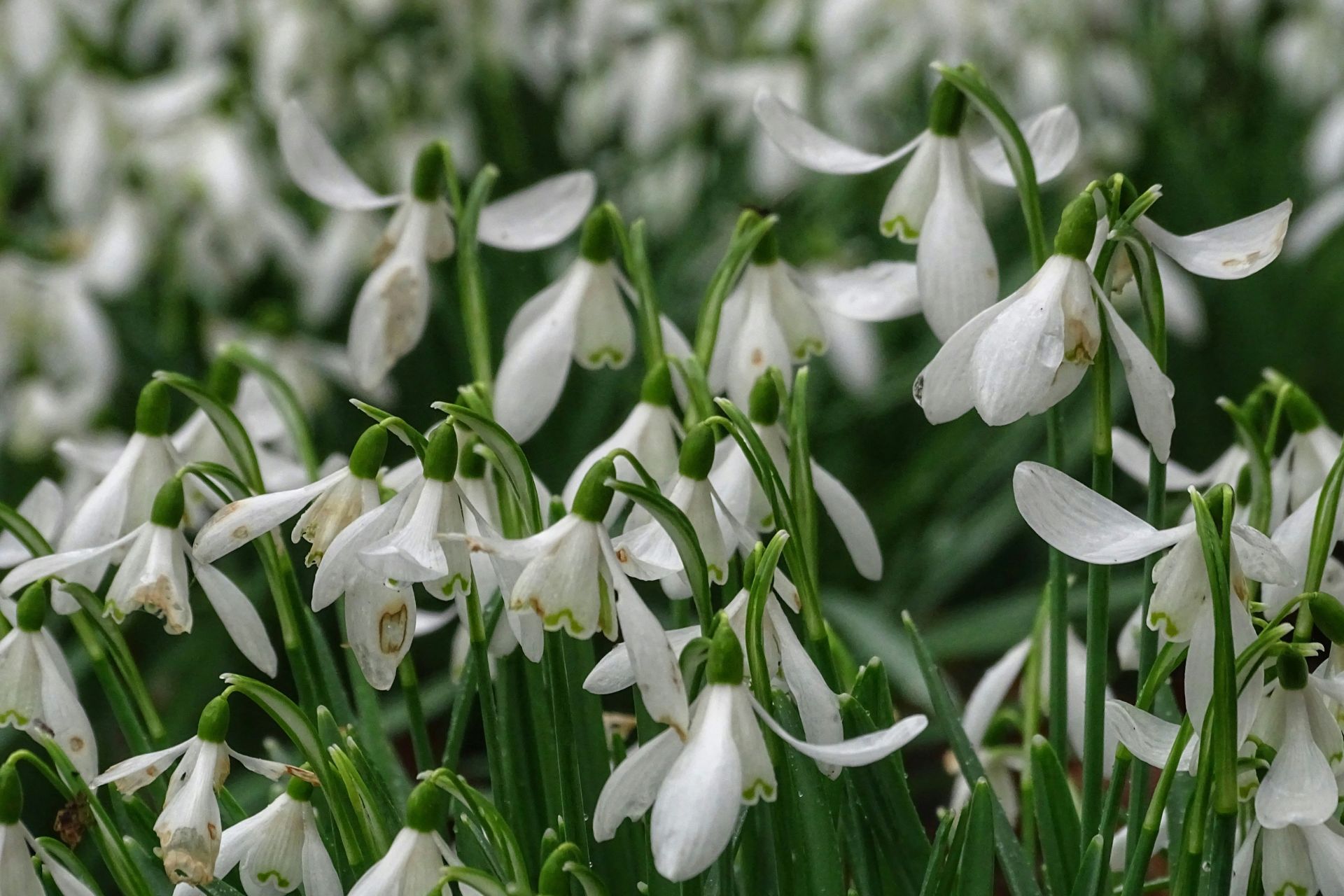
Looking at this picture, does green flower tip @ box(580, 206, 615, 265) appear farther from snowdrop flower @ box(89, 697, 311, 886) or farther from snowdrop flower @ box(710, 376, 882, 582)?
snowdrop flower @ box(89, 697, 311, 886)

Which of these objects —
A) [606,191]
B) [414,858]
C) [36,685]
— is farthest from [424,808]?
[606,191]

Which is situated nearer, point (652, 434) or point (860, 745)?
point (860, 745)

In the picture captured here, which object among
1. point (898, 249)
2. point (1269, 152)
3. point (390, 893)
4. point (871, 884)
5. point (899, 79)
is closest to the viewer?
point (390, 893)

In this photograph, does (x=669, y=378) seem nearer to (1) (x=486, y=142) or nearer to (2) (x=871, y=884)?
(2) (x=871, y=884)

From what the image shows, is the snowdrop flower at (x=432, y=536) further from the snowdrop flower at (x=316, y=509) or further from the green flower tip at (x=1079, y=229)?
the green flower tip at (x=1079, y=229)

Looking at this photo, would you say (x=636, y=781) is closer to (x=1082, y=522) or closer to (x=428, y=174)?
(x=1082, y=522)

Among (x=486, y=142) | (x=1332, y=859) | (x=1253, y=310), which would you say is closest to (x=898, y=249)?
(x=1253, y=310)

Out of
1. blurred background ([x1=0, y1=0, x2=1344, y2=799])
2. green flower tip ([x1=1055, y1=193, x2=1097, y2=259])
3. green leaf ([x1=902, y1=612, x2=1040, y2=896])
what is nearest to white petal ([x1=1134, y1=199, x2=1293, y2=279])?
green flower tip ([x1=1055, y1=193, x2=1097, y2=259])

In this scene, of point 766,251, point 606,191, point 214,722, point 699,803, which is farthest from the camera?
point 606,191
